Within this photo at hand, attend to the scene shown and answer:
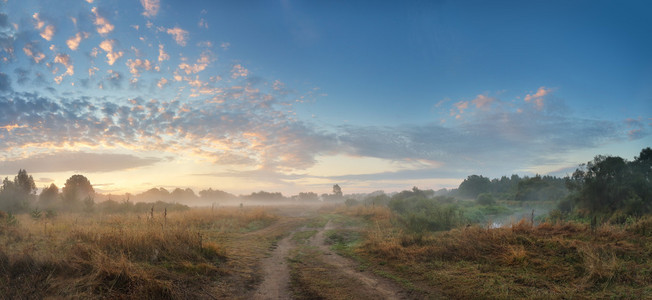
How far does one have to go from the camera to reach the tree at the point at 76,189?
35.3 m

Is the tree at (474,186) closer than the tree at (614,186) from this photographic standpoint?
No

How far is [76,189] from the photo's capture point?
123 ft

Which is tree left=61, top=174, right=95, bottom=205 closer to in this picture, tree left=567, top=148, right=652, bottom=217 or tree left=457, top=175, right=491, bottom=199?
tree left=567, top=148, right=652, bottom=217

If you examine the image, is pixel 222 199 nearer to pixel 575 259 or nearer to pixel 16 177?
pixel 16 177

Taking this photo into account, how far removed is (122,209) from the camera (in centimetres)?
3547

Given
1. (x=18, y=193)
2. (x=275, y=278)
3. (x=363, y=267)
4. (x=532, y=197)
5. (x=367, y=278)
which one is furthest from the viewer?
(x=532, y=197)

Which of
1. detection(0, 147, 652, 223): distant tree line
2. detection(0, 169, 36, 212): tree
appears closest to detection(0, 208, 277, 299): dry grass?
detection(0, 147, 652, 223): distant tree line

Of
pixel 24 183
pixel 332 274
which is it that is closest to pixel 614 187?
pixel 332 274

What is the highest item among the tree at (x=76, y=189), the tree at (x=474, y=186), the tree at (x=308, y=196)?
the tree at (x=76, y=189)

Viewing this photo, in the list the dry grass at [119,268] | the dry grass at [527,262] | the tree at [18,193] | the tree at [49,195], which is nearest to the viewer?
the dry grass at [119,268]

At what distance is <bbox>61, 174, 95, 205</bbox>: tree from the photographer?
35.3 metres

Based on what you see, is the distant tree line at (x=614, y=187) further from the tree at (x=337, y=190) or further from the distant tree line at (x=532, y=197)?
the tree at (x=337, y=190)

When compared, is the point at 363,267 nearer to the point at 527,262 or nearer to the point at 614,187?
the point at 527,262

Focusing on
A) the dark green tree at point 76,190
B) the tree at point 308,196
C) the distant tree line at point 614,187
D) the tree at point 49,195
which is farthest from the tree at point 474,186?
the tree at point 49,195
